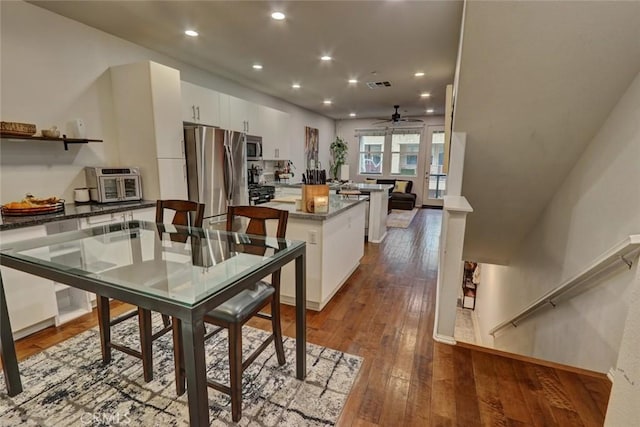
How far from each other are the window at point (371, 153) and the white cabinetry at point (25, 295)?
883 centimetres

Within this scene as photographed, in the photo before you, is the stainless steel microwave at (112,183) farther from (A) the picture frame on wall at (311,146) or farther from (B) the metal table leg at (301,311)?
(A) the picture frame on wall at (311,146)

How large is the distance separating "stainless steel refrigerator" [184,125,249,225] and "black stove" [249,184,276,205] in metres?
0.49

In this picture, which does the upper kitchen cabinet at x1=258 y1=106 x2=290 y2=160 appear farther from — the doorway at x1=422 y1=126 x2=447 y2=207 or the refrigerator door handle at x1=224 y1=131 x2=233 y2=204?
the doorway at x1=422 y1=126 x2=447 y2=207

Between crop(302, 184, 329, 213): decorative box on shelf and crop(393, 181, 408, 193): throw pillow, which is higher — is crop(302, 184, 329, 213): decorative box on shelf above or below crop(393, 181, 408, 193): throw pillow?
above

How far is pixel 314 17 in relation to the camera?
110 inches

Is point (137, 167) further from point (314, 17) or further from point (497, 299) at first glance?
point (497, 299)

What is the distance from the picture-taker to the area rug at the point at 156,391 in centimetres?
158

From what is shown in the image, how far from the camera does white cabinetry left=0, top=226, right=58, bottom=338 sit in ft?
7.02

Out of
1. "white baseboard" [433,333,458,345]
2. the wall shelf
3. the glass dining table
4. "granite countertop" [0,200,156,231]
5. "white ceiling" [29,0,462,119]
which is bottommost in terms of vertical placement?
"white baseboard" [433,333,458,345]

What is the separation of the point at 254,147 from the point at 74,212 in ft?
9.57

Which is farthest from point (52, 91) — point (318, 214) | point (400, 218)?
point (400, 218)

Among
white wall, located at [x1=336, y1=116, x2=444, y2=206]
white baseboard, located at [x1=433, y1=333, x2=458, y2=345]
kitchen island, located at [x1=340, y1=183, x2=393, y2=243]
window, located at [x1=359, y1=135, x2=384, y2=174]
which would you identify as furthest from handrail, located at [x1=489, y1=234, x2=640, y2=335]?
window, located at [x1=359, y1=135, x2=384, y2=174]

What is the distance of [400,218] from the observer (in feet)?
24.2

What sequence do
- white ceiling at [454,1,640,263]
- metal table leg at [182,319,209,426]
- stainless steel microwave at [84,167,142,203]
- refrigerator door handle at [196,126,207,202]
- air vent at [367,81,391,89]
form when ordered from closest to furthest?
metal table leg at [182,319,209,426]
white ceiling at [454,1,640,263]
stainless steel microwave at [84,167,142,203]
refrigerator door handle at [196,126,207,202]
air vent at [367,81,391,89]
